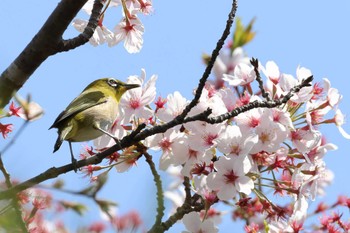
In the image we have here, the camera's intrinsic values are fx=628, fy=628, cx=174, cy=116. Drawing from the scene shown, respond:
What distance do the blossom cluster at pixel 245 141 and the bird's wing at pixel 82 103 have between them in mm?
909

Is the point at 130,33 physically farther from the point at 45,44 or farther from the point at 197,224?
the point at 45,44

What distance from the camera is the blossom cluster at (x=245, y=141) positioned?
4305 mm

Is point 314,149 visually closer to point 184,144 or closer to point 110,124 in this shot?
point 184,144

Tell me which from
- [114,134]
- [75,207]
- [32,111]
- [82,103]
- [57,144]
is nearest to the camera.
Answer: [75,207]

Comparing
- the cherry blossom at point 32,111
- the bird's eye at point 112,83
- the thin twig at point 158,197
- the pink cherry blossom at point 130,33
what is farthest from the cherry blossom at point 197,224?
the bird's eye at point 112,83

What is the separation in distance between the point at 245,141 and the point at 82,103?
2676 millimetres

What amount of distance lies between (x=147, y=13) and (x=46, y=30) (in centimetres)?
203

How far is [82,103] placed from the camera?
6477 millimetres

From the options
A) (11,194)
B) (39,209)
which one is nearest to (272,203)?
(39,209)

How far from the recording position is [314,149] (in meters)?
4.71

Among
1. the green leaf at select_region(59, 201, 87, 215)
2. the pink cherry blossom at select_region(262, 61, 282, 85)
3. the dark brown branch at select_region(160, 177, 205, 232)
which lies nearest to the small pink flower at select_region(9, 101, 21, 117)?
the dark brown branch at select_region(160, 177, 205, 232)

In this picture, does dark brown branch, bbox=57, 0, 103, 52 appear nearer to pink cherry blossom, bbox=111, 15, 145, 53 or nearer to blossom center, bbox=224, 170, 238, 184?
blossom center, bbox=224, 170, 238, 184

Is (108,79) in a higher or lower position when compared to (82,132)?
higher

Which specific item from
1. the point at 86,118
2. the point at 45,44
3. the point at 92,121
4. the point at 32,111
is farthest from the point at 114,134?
the point at 32,111
